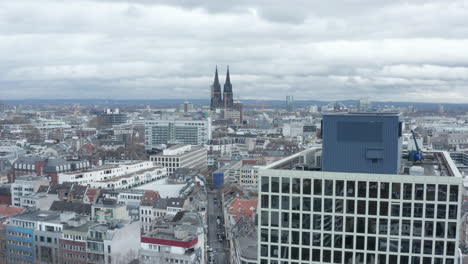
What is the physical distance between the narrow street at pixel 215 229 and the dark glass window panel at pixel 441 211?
48201 millimetres

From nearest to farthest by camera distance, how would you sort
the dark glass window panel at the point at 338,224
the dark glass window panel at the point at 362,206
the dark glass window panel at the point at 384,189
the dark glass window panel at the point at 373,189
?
the dark glass window panel at the point at 384,189 < the dark glass window panel at the point at 373,189 < the dark glass window panel at the point at 362,206 < the dark glass window panel at the point at 338,224

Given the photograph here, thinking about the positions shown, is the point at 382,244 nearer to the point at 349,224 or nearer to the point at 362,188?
the point at 349,224

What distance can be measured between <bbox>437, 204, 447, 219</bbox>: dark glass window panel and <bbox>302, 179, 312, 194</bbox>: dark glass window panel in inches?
389

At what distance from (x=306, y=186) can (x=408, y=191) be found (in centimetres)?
789

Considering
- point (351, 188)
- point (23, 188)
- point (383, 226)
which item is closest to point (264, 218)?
point (351, 188)

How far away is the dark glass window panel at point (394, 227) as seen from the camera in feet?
117

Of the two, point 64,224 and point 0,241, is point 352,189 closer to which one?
point 64,224

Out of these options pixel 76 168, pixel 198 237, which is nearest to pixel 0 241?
pixel 198 237

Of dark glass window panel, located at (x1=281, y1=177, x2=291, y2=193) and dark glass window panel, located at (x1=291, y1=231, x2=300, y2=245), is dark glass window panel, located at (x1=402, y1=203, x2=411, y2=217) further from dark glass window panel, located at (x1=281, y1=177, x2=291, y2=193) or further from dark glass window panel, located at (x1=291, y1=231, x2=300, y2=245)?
dark glass window panel, located at (x1=281, y1=177, x2=291, y2=193)

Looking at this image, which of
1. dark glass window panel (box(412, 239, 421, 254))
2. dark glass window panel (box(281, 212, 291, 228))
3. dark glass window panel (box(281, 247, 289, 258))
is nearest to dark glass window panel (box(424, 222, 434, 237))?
dark glass window panel (box(412, 239, 421, 254))

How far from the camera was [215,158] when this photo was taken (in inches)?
6939

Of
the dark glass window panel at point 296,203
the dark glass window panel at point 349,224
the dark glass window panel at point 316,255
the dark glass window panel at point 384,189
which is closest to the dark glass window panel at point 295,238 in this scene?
the dark glass window panel at point 316,255

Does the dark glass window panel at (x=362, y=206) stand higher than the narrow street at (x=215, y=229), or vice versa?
the dark glass window panel at (x=362, y=206)

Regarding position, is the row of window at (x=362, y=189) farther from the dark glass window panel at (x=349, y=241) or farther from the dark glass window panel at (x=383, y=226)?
the dark glass window panel at (x=349, y=241)
